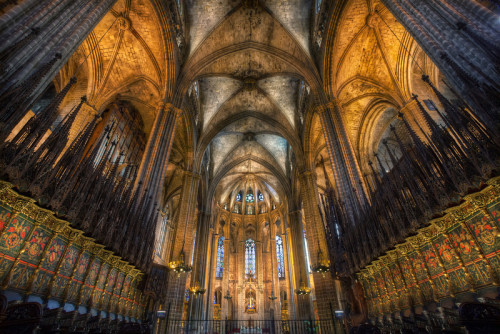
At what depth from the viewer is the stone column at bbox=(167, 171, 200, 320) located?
12352mm

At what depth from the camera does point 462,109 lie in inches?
189

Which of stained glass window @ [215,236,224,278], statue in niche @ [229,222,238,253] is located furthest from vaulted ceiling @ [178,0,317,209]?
stained glass window @ [215,236,224,278]

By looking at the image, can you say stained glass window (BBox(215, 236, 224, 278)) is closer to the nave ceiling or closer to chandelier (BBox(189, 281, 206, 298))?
chandelier (BBox(189, 281, 206, 298))

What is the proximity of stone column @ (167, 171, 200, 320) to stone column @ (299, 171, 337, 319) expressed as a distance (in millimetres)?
7294

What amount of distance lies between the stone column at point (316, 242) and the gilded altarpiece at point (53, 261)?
31.3ft

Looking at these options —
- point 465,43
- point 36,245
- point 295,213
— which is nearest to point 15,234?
point 36,245

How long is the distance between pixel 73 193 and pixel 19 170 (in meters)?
1.47

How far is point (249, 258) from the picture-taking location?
2908cm

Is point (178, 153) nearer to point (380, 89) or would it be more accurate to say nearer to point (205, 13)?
point (205, 13)

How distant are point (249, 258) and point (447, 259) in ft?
83.7

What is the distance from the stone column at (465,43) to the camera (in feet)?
13.8

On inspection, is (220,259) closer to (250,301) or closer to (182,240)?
(250,301)

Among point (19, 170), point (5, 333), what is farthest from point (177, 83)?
point (5, 333)

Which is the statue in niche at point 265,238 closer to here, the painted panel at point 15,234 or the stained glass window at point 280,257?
the stained glass window at point 280,257
